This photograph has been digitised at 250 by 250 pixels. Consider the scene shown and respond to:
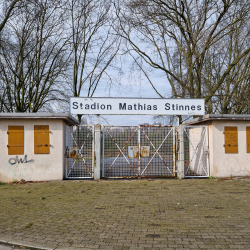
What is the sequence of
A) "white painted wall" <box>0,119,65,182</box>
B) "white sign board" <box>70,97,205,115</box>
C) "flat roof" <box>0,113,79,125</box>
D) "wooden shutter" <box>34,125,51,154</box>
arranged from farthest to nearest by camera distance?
"white sign board" <box>70,97,205,115</box> → "wooden shutter" <box>34,125,51,154</box> → "white painted wall" <box>0,119,65,182</box> → "flat roof" <box>0,113,79,125</box>

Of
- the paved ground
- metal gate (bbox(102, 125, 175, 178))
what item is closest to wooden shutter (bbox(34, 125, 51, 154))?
the paved ground

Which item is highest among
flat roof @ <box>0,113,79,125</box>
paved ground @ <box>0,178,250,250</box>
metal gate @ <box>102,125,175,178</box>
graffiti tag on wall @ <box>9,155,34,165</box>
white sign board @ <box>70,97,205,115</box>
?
white sign board @ <box>70,97,205,115</box>

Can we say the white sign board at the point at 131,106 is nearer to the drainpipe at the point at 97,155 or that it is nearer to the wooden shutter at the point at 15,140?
the drainpipe at the point at 97,155

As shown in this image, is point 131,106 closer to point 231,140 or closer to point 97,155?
point 97,155

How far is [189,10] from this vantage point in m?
16.5

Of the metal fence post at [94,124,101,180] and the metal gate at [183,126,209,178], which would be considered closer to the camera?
the metal fence post at [94,124,101,180]

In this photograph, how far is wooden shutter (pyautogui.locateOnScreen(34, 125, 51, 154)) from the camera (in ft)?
37.3

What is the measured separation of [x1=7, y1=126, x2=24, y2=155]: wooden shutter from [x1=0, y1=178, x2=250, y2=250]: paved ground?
1683 mm

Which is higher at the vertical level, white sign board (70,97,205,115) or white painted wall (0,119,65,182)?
white sign board (70,97,205,115)

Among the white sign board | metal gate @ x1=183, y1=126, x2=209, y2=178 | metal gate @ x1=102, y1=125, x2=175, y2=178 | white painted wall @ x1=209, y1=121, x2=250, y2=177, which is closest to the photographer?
the white sign board

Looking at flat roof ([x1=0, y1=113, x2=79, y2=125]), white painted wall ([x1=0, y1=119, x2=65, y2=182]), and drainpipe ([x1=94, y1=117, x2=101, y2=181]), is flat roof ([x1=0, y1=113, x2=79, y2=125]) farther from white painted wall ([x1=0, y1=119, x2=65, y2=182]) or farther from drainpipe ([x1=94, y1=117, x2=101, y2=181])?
drainpipe ([x1=94, y1=117, x2=101, y2=181])

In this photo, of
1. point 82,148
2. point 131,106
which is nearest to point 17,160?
point 82,148

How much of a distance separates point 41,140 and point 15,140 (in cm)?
104

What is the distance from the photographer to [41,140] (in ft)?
37.4
